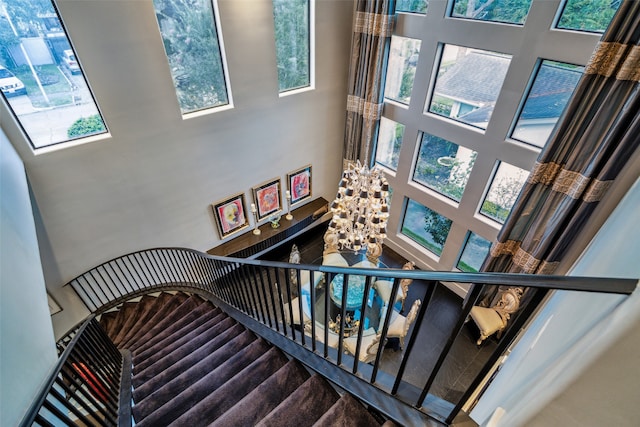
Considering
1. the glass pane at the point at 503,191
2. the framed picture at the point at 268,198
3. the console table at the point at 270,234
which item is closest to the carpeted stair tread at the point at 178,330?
the console table at the point at 270,234

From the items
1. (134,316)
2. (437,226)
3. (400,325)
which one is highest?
(437,226)

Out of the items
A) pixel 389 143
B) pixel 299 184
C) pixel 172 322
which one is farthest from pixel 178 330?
pixel 389 143

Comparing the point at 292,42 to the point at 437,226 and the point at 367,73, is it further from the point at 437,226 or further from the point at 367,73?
the point at 437,226

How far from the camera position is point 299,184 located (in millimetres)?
6320

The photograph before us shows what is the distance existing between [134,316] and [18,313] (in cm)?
354

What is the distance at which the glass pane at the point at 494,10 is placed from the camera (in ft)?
12.4

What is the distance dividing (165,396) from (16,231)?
163 cm

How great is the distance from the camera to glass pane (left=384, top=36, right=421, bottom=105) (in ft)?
16.7

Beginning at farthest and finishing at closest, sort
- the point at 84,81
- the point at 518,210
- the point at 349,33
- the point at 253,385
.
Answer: the point at 349,33
the point at 518,210
the point at 84,81
the point at 253,385

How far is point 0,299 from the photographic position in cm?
137

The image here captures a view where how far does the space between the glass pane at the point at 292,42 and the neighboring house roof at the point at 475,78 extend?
2274 mm

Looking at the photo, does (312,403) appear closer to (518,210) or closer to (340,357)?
(340,357)

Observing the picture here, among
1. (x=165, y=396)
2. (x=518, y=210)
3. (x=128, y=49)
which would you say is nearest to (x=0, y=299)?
(x=165, y=396)

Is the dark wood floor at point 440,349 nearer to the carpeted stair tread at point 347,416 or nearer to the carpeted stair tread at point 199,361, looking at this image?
the carpeted stair tread at point 199,361
